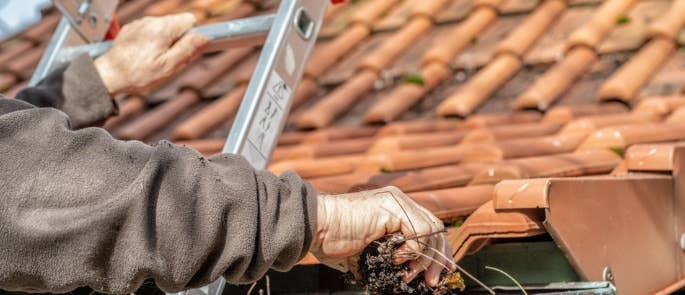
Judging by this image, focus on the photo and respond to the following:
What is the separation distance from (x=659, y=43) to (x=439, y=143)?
950 mm

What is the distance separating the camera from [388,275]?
1.71 meters

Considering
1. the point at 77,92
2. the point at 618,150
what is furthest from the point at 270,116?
A: the point at 618,150

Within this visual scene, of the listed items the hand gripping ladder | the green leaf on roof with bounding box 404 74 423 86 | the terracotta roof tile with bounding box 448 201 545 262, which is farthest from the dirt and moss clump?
the green leaf on roof with bounding box 404 74 423 86

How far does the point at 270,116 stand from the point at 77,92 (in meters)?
0.57

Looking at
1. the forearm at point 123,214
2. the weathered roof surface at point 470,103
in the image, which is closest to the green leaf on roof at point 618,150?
the weathered roof surface at point 470,103

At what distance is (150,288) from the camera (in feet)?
7.50

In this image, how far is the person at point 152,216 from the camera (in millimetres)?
1469

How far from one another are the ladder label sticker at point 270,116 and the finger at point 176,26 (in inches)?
13.0

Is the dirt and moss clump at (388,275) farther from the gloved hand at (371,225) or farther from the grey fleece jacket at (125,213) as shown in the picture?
the grey fleece jacket at (125,213)

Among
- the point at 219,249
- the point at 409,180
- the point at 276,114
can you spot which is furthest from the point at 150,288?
the point at 219,249

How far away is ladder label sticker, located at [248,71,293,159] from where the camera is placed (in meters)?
2.18

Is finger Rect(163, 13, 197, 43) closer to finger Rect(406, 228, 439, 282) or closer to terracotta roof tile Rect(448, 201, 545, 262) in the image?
terracotta roof tile Rect(448, 201, 545, 262)

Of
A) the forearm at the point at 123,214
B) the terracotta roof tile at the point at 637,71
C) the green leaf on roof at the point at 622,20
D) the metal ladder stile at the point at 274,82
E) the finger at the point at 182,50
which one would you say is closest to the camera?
the forearm at the point at 123,214

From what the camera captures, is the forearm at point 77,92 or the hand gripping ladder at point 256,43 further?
the forearm at point 77,92
